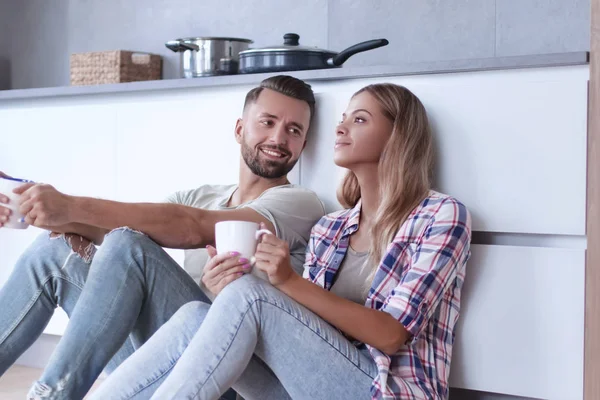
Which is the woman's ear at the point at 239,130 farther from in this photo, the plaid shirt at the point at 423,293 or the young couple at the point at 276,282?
the plaid shirt at the point at 423,293

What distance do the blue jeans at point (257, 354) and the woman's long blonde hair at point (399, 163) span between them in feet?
0.80

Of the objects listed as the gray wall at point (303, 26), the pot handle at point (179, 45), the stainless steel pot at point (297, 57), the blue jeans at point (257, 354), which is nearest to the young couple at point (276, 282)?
the blue jeans at point (257, 354)

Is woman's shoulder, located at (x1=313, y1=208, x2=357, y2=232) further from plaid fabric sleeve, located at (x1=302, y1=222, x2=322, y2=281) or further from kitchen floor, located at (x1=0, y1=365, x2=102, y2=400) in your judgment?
kitchen floor, located at (x1=0, y1=365, x2=102, y2=400)

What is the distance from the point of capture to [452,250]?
159 cm

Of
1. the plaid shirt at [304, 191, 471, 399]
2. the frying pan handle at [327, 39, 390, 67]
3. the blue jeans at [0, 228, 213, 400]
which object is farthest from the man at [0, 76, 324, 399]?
the plaid shirt at [304, 191, 471, 399]

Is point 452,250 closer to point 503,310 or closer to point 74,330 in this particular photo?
point 503,310

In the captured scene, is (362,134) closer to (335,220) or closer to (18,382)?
(335,220)

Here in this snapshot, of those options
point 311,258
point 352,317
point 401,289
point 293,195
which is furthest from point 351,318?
point 293,195

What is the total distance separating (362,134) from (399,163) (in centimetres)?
10

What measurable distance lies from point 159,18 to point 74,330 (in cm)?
206

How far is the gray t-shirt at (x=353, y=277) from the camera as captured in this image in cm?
176

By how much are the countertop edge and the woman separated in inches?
6.1

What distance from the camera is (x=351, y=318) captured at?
5.12 ft

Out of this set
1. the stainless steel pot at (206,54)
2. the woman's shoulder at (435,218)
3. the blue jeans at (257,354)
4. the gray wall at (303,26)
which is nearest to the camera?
the blue jeans at (257,354)
